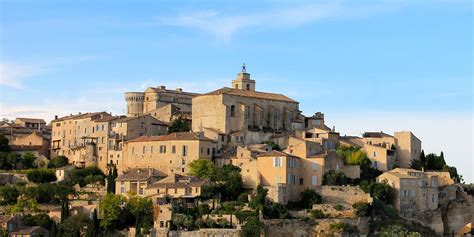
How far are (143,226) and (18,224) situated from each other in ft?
30.1

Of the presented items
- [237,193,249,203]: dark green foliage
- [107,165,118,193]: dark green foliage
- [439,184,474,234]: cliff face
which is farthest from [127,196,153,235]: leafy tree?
[439,184,474,234]: cliff face

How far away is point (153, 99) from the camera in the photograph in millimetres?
90625

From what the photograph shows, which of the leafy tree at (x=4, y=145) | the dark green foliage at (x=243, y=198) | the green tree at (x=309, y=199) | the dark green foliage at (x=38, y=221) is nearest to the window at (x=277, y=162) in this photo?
the green tree at (x=309, y=199)

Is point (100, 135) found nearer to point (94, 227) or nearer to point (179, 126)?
point (179, 126)

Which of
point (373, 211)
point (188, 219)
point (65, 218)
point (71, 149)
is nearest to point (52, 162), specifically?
point (71, 149)

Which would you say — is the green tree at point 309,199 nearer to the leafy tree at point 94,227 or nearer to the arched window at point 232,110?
the arched window at point 232,110

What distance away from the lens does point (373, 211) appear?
64938 mm

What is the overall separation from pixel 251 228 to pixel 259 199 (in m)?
3.27

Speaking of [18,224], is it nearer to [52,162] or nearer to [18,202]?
[18,202]

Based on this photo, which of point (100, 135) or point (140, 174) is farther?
point (100, 135)

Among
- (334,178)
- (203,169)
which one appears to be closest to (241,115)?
(203,169)

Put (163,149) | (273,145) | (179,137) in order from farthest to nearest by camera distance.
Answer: (273,145) → (163,149) → (179,137)

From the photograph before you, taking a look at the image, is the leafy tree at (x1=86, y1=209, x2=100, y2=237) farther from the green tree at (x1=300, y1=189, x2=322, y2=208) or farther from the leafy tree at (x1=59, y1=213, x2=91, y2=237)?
the green tree at (x1=300, y1=189, x2=322, y2=208)

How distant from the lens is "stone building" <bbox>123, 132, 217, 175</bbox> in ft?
236
